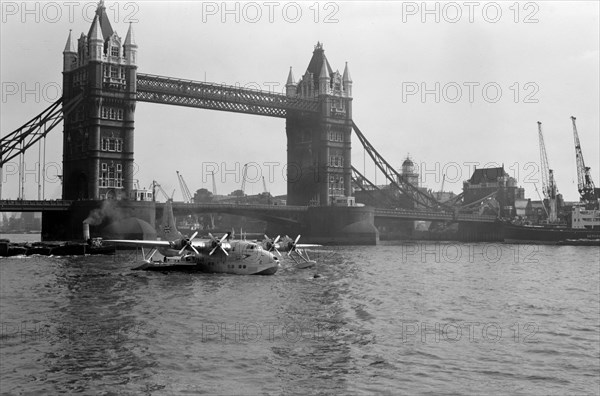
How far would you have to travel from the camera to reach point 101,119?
126125 millimetres

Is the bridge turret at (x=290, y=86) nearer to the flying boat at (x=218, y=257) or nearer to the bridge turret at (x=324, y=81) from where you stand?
the bridge turret at (x=324, y=81)

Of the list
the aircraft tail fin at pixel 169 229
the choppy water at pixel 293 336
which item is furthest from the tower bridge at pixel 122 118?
the choppy water at pixel 293 336

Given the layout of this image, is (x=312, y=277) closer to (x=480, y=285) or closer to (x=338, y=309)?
(x=480, y=285)

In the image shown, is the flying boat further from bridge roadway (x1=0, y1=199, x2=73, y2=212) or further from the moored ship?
the moored ship

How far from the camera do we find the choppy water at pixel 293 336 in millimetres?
28094

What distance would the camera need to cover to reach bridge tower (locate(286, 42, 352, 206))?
167 m

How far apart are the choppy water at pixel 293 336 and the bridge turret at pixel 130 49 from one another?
236 ft

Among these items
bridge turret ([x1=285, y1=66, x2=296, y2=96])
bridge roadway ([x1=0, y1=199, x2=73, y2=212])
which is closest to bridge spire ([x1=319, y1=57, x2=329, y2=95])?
bridge turret ([x1=285, y1=66, x2=296, y2=96])

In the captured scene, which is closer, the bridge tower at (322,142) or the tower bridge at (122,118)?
the tower bridge at (122,118)

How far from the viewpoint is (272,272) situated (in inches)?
2771

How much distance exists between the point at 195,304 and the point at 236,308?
12.1ft

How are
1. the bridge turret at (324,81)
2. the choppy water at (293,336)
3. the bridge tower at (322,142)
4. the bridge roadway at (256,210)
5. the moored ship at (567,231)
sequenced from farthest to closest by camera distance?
the moored ship at (567,231) < the bridge turret at (324,81) < the bridge tower at (322,142) < the bridge roadway at (256,210) < the choppy water at (293,336)

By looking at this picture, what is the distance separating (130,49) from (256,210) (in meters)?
42.1

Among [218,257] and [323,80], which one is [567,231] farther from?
[218,257]
